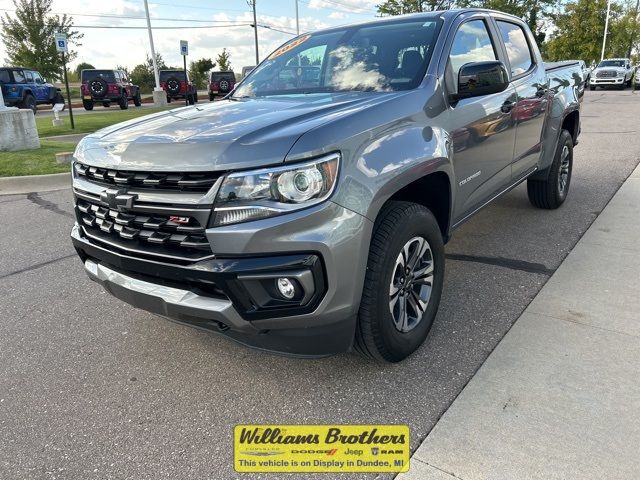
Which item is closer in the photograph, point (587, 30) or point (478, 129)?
point (478, 129)

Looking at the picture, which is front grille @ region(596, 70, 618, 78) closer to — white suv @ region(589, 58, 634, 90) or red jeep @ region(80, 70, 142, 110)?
white suv @ region(589, 58, 634, 90)

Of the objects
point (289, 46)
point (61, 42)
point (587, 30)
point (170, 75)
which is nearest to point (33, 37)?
point (170, 75)

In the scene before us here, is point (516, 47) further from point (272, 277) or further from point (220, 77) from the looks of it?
point (220, 77)

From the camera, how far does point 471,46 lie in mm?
3496

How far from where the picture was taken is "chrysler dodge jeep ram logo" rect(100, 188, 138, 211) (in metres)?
2.30

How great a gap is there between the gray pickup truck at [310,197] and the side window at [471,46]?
0.07 ft

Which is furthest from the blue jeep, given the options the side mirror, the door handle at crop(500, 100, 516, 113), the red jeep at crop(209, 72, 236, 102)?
the side mirror

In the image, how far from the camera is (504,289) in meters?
3.58

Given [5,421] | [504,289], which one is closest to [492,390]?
[504,289]

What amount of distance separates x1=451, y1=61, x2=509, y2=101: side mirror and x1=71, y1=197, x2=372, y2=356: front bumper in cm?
127

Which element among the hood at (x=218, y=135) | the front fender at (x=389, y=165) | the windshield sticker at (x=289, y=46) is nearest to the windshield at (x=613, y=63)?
the windshield sticker at (x=289, y=46)

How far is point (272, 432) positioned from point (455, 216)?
5.70ft

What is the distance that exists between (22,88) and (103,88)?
10.7ft

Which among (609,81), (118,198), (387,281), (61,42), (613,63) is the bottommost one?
(387,281)
